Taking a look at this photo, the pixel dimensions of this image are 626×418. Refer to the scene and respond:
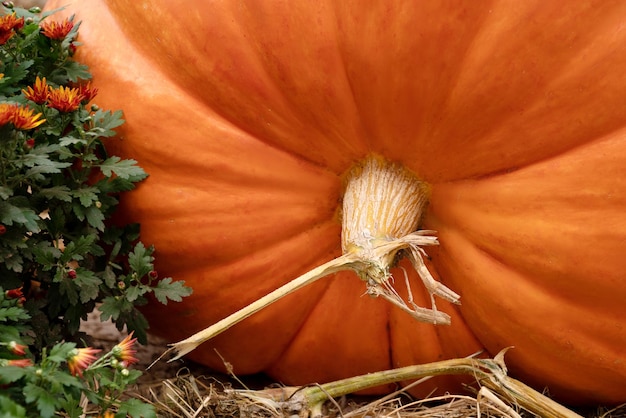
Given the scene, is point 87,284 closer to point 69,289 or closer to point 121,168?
point 69,289

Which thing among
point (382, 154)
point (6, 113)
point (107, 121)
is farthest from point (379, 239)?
point (6, 113)

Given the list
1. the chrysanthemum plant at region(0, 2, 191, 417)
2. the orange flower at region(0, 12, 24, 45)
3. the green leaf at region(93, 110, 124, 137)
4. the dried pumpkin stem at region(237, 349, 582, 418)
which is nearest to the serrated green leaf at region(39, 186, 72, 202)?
the chrysanthemum plant at region(0, 2, 191, 417)

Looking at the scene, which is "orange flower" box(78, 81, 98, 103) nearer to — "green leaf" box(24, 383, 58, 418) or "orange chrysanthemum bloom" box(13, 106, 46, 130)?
"orange chrysanthemum bloom" box(13, 106, 46, 130)

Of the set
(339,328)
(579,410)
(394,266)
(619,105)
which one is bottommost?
(579,410)

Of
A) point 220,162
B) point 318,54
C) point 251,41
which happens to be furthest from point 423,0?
point 220,162

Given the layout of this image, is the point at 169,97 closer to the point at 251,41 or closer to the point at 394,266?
the point at 251,41

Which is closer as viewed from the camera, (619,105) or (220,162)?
(619,105)

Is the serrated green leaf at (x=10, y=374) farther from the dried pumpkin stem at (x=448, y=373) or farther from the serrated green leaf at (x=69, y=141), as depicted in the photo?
the dried pumpkin stem at (x=448, y=373)
